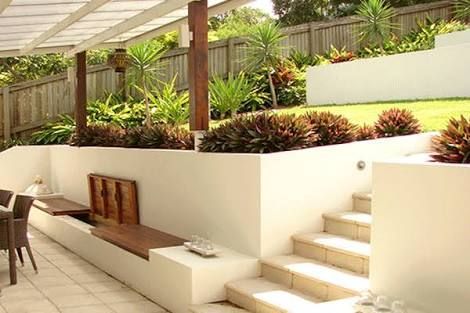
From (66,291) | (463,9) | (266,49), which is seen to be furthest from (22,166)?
(463,9)

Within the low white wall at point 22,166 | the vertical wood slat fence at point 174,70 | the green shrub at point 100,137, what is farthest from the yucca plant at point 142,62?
the low white wall at point 22,166

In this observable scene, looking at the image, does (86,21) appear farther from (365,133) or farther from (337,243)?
(337,243)

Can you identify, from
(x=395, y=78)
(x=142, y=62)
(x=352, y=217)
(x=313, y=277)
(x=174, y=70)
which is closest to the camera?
(x=313, y=277)

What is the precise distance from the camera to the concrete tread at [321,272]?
4336 mm

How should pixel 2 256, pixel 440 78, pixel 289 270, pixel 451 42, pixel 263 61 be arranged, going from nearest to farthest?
pixel 289 270
pixel 2 256
pixel 440 78
pixel 451 42
pixel 263 61

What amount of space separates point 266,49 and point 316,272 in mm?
8751

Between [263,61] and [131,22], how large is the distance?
18.1 feet

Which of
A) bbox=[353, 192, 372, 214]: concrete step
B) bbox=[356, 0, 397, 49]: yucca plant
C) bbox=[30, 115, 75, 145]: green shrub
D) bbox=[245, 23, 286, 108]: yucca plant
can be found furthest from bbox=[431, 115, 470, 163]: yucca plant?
bbox=[30, 115, 75, 145]: green shrub

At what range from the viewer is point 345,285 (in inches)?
171

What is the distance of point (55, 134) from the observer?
41.0 feet

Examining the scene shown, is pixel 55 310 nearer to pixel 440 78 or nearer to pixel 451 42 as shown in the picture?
pixel 440 78

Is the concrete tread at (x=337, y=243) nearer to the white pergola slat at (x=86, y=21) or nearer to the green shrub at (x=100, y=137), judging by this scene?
the white pergola slat at (x=86, y=21)

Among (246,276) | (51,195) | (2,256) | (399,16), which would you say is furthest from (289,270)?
(399,16)

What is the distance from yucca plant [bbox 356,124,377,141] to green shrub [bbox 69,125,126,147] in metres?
3.80
